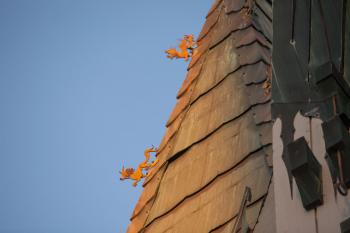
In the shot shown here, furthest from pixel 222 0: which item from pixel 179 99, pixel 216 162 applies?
pixel 216 162

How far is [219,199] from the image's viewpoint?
31.3 feet

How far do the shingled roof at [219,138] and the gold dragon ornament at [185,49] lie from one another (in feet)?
1.86

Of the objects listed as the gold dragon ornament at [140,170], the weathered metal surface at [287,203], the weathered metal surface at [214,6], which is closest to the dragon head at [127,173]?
the gold dragon ornament at [140,170]

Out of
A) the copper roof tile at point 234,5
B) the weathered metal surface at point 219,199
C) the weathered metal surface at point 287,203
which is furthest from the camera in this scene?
the copper roof tile at point 234,5

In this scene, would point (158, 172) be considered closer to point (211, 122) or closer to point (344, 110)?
A: point (211, 122)

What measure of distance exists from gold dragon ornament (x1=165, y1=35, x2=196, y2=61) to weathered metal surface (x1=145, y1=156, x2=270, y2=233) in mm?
4548

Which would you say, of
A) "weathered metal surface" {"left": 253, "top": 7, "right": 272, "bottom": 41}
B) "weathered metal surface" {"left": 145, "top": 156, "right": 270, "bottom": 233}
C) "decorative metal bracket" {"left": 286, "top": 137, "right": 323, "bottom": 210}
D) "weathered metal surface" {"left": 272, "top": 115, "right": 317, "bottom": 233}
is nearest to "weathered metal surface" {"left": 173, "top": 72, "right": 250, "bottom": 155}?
"weathered metal surface" {"left": 253, "top": 7, "right": 272, "bottom": 41}

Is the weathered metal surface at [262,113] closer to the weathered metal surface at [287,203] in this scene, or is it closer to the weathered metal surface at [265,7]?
the weathered metal surface at [265,7]

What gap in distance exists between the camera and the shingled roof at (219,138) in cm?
946

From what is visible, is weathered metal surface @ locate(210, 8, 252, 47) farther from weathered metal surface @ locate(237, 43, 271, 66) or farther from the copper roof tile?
weathered metal surface @ locate(237, 43, 271, 66)

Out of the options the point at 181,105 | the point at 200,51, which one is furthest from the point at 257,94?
the point at 200,51

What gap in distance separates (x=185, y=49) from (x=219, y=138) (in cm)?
405

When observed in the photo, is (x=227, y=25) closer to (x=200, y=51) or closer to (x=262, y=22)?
(x=200, y=51)

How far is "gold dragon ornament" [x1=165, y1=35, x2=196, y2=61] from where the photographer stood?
14.4 meters
